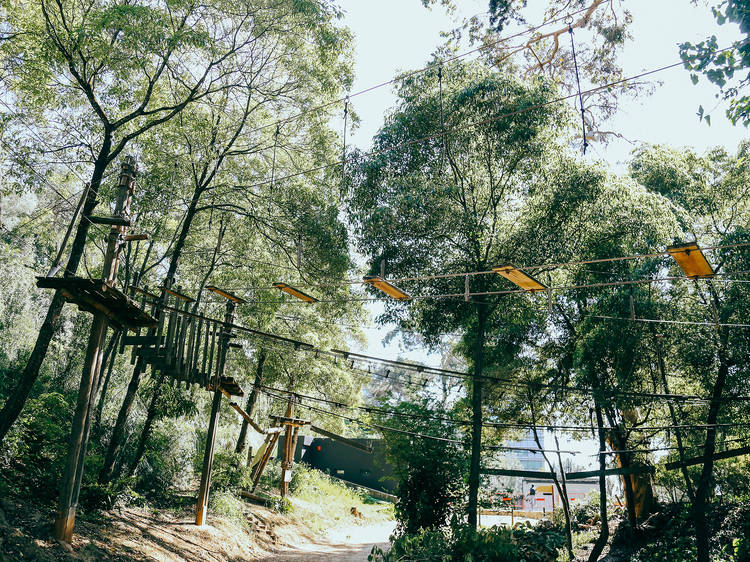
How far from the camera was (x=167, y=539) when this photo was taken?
918 centimetres

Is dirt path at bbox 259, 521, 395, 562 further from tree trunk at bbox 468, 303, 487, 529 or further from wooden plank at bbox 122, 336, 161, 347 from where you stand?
wooden plank at bbox 122, 336, 161, 347

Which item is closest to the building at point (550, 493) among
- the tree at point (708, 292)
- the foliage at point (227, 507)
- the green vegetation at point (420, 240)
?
the green vegetation at point (420, 240)

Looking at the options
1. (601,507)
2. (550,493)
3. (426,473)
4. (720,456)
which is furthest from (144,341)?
(550,493)

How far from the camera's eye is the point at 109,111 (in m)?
9.08

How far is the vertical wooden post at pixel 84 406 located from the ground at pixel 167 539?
31 cm

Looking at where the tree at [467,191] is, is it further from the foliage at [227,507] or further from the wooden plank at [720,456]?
the foliage at [227,507]

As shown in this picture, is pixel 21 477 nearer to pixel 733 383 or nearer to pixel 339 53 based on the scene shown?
pixel 339 53

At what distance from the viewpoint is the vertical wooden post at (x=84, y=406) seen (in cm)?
661

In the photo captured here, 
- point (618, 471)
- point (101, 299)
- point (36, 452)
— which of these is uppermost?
point (101, 299)

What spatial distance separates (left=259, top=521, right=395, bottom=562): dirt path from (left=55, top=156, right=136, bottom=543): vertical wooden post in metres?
4.96

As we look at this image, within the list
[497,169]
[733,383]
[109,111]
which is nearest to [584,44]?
[497,169]

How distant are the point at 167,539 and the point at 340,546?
17.4 ft

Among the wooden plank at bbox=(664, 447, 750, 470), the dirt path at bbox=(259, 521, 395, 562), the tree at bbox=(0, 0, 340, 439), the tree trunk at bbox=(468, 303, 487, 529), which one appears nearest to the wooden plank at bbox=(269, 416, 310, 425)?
the dirt path at bbox=(259, 521, 395, 562)

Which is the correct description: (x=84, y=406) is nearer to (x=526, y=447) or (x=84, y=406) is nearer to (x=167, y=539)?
(x=167, y=539)
